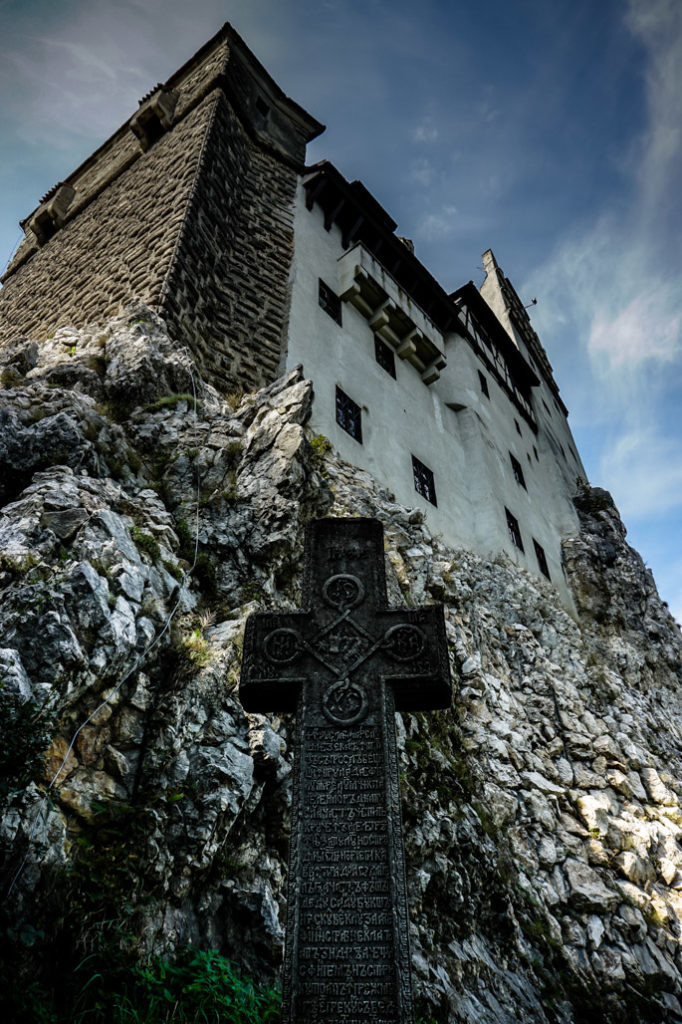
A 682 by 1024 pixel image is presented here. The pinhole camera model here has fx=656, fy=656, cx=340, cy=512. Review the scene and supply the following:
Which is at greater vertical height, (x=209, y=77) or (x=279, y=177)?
(x=209, y=77)

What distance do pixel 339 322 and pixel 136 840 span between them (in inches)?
497

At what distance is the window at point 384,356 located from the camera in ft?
52.7

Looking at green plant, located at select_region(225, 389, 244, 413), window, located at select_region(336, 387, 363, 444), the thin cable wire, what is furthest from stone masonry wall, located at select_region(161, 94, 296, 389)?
the thin cable wire

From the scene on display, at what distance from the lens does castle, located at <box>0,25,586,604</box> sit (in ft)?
41.5

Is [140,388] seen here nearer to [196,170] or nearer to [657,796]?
[196,170]

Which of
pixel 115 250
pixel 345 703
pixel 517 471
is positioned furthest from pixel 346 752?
pixel 517 471

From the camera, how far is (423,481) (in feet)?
48.8

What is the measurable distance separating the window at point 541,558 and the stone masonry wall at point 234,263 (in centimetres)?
950

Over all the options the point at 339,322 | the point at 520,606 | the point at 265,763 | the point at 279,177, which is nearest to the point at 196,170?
the point at 279,177

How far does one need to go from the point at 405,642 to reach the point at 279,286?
1129 centimetres

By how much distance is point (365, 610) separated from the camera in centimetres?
434

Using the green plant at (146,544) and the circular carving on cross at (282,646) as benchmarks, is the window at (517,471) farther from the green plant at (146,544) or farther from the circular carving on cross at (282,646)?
the circular carving on cross at (282,646)

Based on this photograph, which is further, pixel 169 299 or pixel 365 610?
pixel 169 299

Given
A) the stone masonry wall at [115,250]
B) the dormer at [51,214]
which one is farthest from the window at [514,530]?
the dormer at [51,214]
